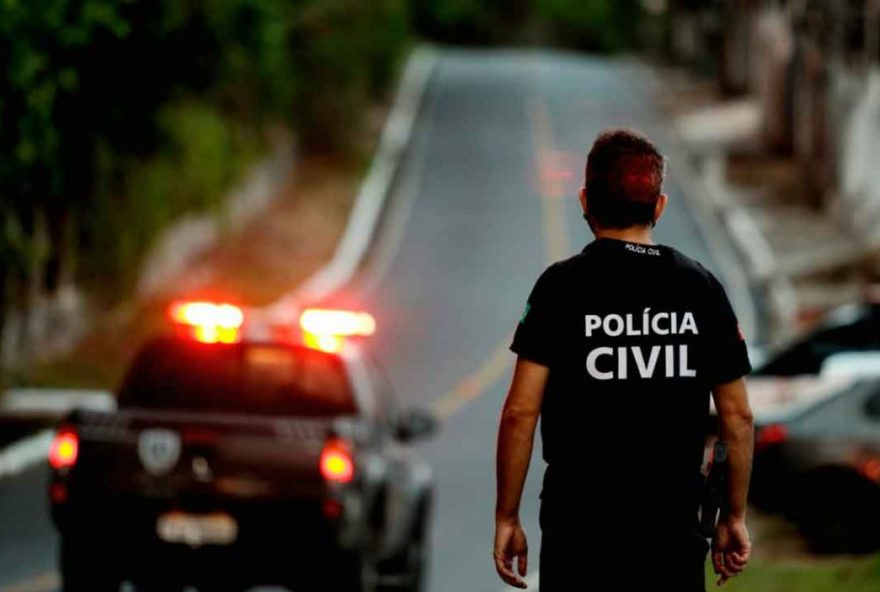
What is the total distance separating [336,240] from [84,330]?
14703 mm

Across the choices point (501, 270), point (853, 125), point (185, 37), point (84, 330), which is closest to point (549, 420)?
point (185, 37)

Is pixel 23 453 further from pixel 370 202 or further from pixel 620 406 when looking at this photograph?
pixel 370 202

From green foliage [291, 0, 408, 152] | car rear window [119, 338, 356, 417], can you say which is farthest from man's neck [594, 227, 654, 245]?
green foliage [291, 0, 408, 152]

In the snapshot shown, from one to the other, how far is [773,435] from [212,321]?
5473mm

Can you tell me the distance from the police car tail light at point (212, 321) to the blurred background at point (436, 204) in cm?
287

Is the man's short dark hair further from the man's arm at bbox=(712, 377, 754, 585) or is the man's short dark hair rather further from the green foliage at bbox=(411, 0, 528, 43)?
the green foliage at bbox=(411, 0, 528, 43)

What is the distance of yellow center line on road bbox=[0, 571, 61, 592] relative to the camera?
15.5 meters

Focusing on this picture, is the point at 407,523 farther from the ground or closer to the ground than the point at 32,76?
closer to the ground

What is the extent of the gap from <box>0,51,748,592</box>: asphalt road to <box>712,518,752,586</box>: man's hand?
818 cm

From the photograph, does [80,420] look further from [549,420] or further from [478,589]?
[549,420]

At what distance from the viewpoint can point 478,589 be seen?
1541 centimetres

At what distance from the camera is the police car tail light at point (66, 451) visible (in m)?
11.7

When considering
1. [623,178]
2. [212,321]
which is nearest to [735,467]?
[623,178]

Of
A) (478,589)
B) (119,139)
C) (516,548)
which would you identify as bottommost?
(478,589)
